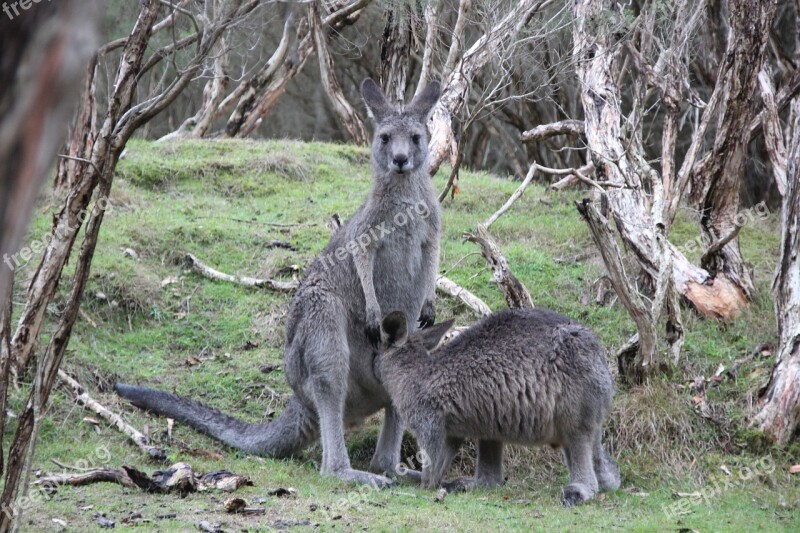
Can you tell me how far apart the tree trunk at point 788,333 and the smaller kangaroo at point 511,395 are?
50.1 inches

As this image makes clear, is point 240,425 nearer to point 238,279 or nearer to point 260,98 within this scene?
point 238,279

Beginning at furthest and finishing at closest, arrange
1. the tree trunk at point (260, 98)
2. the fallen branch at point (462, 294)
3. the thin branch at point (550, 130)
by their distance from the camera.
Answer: the tree trunk at point (260, 98)
the thin branch at point (550, 130)
the fallen branch at point (462, 294)

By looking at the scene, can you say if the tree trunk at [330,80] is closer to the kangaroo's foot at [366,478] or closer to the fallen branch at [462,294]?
the fallen branch at [462,294]

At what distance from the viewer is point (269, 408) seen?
7.33 metres

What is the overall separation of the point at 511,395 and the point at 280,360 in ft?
9.24

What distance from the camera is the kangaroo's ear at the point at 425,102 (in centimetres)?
679

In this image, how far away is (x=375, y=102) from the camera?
6867 mm

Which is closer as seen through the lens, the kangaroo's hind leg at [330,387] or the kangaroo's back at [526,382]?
the kangaroo's back at [526,382]

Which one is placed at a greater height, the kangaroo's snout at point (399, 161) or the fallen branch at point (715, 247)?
the kangaroo's snout at point (399, 161)

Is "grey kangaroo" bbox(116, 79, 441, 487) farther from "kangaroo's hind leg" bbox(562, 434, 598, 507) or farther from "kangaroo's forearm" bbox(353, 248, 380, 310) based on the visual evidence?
"kangaroo's hind leg" bbox(562, 434, 598, 507)

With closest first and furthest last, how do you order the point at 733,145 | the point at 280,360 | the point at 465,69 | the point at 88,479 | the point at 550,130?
1. the point at 88,479
2. the point at 280,360
3. the point at 733,145
4. the point at 465,69
5. the point at 550,130

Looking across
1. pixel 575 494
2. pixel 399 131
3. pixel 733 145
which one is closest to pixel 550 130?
pixel 733 145

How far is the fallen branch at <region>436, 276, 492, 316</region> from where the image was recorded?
801cm

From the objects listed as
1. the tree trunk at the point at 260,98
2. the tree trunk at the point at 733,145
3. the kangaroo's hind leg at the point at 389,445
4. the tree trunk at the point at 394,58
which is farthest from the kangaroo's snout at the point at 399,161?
the tree trunk at the point at 260,98
